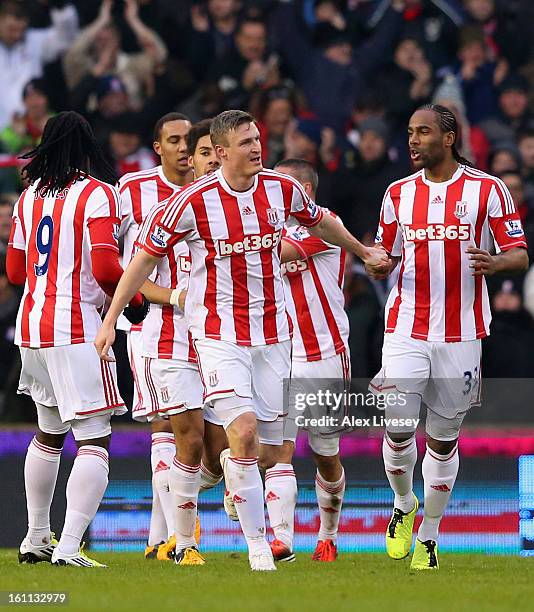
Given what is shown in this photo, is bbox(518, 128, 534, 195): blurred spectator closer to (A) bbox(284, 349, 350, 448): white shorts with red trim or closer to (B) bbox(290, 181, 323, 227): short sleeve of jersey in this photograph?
(A) bbox(284, 349, 350, 448): white shorts with red trim

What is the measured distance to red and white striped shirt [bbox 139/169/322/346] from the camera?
7.46 m

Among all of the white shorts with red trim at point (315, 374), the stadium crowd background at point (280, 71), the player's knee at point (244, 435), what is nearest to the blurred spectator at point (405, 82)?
the stadium crowd background at point (280, 71)

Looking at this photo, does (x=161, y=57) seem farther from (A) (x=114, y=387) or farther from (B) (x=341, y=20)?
(A) (x=114, y=387)

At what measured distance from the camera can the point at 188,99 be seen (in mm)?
14352

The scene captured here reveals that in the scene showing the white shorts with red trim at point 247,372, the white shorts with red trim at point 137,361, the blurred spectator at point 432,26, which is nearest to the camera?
the white shorts with red trim at point 247,372

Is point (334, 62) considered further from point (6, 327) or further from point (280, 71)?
point (6, 327)

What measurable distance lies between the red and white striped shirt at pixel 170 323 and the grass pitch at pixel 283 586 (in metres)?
1.21

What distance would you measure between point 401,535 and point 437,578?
3.70 feet

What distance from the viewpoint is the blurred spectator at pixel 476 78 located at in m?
14.5

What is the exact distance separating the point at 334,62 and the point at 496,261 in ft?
22.3

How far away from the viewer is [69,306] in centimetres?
772

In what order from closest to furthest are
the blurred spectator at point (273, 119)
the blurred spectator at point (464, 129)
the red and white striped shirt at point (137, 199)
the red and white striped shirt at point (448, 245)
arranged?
the red and white striped shirt at point (448, 245) < the red and white striped shirt at point (137, 199) < the blurred spectator at point (273, 119) < the blurred spectator at point (464, 129)

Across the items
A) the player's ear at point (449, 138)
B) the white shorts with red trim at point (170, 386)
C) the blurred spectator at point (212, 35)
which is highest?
the blurred spectator at point (212, 35)

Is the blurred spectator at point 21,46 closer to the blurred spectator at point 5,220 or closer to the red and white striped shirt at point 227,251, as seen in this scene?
the blurred spectator at point 5,220
